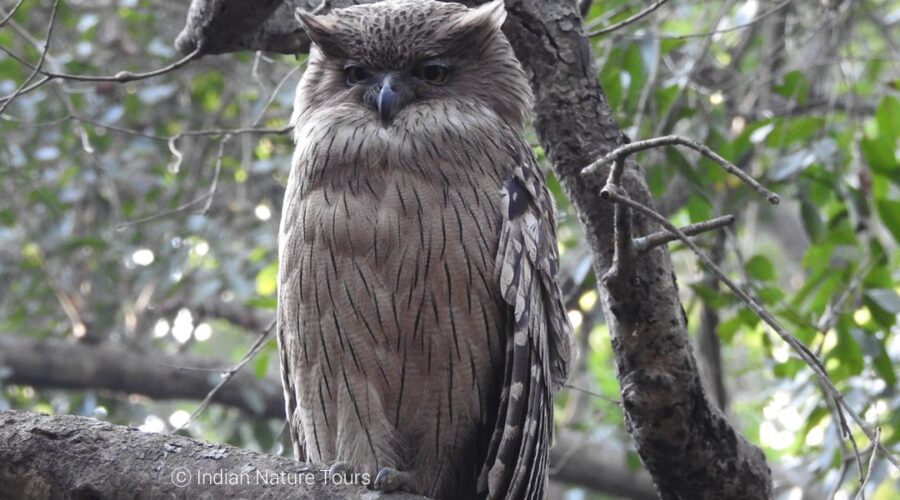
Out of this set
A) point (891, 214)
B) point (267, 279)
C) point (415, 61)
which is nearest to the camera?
point (415, 61)

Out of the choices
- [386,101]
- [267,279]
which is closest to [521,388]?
[386,101]

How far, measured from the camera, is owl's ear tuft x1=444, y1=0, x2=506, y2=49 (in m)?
2.84

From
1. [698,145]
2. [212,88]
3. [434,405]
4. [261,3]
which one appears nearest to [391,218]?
[434,405]

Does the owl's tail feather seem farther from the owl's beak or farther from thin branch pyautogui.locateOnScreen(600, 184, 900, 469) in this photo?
thin branch pyautogui.locateOnScreen(600, 184, 900, 469)

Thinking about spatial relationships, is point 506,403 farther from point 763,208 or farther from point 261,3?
point 763,208

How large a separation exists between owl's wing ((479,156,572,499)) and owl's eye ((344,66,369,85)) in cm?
50

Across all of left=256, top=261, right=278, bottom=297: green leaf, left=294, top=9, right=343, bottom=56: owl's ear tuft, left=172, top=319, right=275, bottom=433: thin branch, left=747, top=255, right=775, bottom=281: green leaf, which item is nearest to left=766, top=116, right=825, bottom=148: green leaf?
left=747, top=255, right=775, bottom=281: green leaf

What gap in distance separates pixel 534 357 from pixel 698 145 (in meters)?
0.85

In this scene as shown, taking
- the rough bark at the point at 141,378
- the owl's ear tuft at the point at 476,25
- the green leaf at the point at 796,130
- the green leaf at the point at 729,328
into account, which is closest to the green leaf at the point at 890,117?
the green leaf at the point at 796,130

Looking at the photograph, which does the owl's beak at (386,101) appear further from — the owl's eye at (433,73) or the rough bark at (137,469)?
the rough bark at (137,469)

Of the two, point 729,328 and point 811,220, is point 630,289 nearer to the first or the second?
point 729,328

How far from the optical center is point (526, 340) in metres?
2.68

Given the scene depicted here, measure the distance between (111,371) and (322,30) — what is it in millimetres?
3418

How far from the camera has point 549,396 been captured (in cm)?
283
